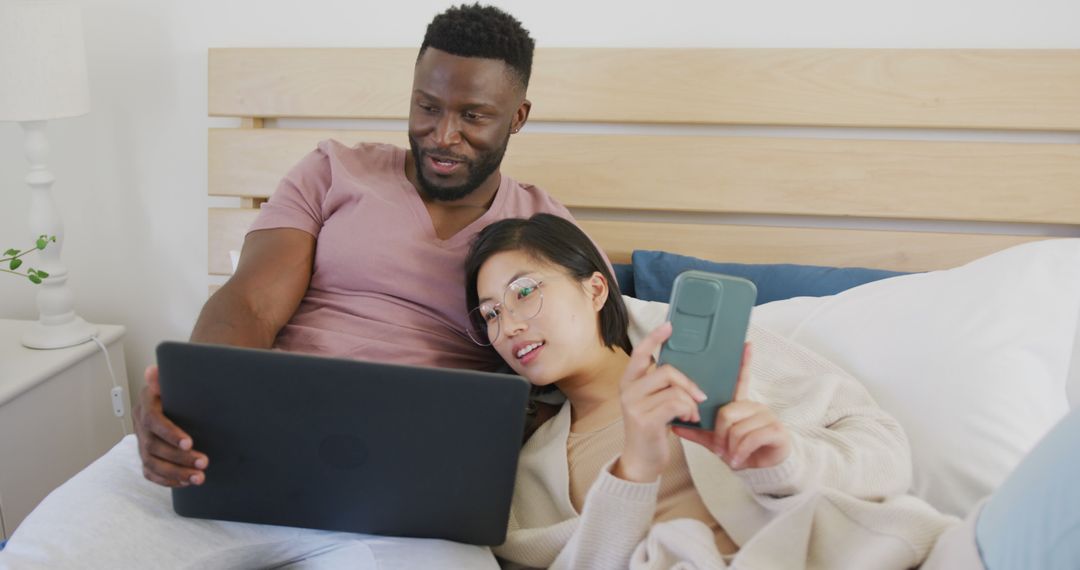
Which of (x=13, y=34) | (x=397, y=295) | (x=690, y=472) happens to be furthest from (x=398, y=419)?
(x=13, y=34)

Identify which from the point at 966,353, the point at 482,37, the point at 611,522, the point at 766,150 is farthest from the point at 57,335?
the point at 966,353

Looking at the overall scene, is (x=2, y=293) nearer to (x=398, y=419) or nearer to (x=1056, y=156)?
(x=398, y=419)

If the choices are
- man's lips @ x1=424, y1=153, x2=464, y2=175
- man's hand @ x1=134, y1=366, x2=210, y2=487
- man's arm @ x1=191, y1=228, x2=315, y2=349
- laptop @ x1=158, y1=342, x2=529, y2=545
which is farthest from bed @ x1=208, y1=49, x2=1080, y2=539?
man's hand @ x1=134, y1=366, x2=210, y2=487

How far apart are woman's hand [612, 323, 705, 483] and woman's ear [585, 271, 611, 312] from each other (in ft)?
1.21

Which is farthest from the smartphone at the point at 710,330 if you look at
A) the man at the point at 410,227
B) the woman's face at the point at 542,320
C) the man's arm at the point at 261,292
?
the man's arm at the point at 261,292

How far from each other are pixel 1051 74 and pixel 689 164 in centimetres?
67

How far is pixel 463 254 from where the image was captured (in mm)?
1387

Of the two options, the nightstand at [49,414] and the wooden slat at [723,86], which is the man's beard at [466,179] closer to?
the wooden slat at [723,86]

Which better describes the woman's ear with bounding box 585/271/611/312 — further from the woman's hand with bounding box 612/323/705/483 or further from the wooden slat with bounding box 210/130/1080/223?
the wooden slat with bounding box 210/130/1080/223

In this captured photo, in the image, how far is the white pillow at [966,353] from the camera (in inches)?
43.5

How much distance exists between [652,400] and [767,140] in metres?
0.97

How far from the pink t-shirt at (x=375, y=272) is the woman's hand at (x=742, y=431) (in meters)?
0.57

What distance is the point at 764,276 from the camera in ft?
4.97

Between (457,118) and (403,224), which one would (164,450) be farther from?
(457,118)
